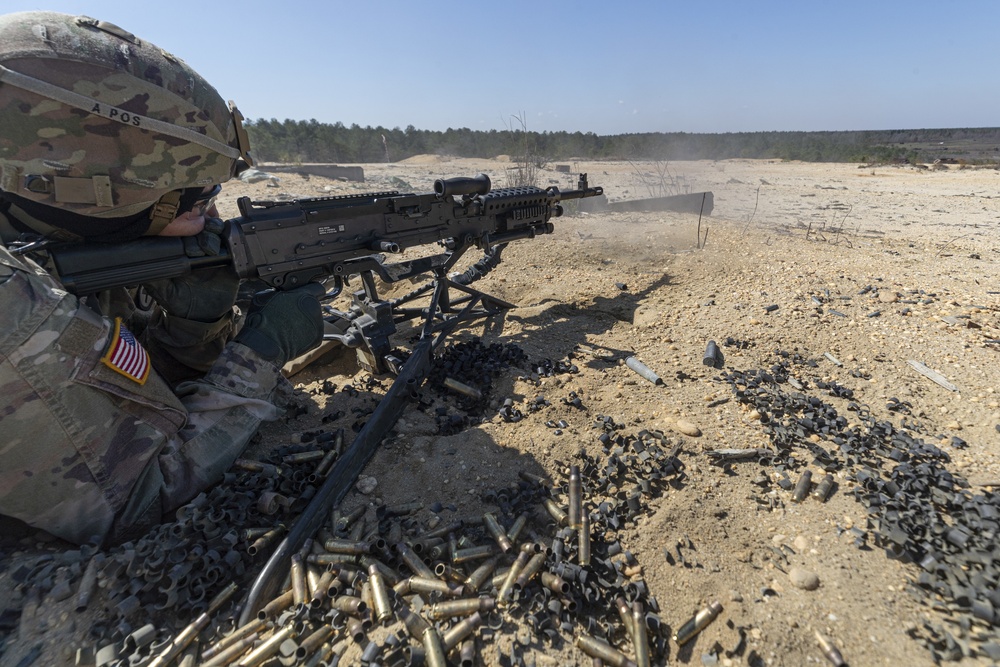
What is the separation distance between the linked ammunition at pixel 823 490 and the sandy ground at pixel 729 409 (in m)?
0.04

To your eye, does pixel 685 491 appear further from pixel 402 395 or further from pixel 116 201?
pixel 116 201

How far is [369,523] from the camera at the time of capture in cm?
304

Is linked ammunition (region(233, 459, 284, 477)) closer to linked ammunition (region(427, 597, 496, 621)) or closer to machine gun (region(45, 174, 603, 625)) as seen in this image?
machine gun (region(45, 174, 603, 625))

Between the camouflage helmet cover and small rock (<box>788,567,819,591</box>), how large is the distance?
166 inches

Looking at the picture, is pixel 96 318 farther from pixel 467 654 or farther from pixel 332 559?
pixel 467 654

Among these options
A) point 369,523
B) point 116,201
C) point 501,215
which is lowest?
point 369,523

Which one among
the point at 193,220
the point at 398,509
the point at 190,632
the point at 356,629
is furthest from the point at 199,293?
the point at 356,629

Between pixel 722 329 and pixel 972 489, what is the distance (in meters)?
2.53

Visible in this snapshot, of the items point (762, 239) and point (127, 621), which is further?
point (762, 239)

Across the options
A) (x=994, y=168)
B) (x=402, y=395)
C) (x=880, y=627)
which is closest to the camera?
(x=880, y=627)

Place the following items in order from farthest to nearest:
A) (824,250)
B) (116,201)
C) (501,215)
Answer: (824,250)
(501,215)
(116,201)

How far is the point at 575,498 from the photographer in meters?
3.04

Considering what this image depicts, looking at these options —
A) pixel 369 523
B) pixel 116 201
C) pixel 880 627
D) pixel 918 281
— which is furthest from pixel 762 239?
pixel 116 201

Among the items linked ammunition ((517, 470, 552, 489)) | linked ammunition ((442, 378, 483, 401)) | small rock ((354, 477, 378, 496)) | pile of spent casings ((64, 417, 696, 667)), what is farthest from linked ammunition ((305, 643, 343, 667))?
linked ammunition ((442, 378, 483, 401))
